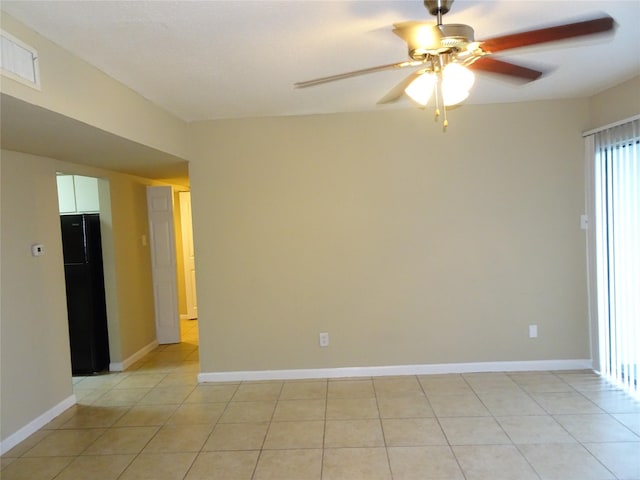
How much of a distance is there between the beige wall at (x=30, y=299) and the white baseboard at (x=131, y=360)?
84 centimetres

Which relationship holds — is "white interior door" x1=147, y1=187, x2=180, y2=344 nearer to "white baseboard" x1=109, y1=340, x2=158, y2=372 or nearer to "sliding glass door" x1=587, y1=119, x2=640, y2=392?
"white baseboard" x1=109, y1=340, x2=158, y2=372

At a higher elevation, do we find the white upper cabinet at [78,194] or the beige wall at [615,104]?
the beige wall at [615,104]

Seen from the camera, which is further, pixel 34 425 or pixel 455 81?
pixel 34 425

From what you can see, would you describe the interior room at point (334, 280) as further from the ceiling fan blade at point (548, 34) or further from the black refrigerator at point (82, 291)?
the ceiling fan blade at point (548, 34)

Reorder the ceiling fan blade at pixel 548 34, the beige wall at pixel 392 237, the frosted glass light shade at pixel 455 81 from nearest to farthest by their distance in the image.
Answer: the ceiling fan blade at pixel 548 34 < the frosted glass light shade at pixel 455 81 < the beige wall at pixel 392 237

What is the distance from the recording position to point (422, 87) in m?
1.97

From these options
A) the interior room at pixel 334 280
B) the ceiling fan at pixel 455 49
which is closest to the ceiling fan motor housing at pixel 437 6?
the ceiling fan at pixel 455 49

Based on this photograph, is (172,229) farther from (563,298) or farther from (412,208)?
(563,298)

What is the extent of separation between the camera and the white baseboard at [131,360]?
4.42 meters

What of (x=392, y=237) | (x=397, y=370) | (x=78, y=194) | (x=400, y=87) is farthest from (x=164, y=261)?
(x=400, y=87)

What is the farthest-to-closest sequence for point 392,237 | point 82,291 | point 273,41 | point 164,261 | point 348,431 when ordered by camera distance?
point 164,261 < point 82,291 < point 392,237 < point 348,431 < point 273,41

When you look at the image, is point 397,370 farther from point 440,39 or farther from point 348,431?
point 440,39

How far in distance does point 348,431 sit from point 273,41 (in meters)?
2.52

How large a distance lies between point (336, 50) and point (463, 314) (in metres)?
2.63
